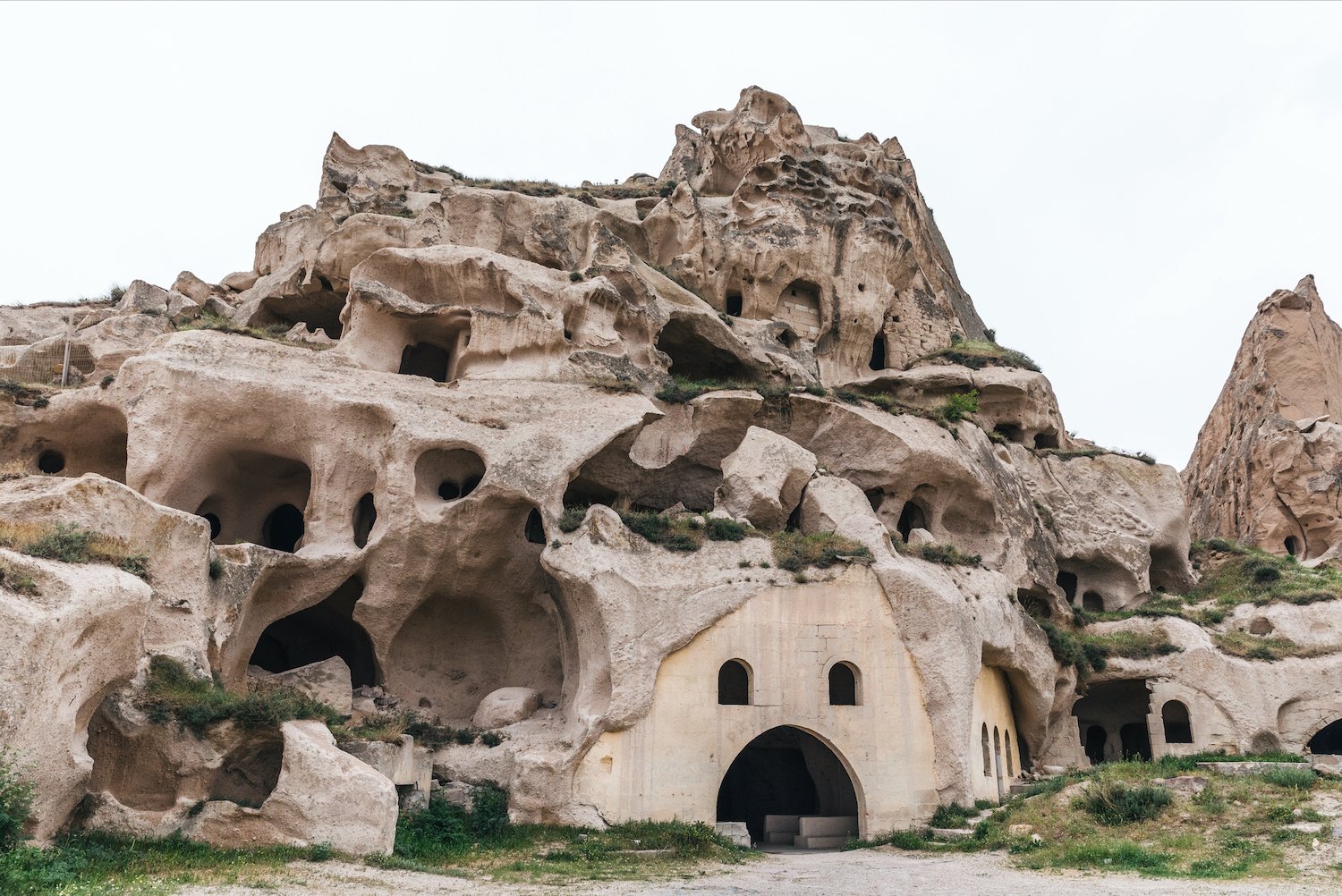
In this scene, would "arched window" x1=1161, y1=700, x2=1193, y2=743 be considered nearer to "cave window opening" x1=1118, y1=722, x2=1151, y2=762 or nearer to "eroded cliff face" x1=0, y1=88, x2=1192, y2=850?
"cave window opening" x1=1118, y1=722, x2=1151, y2=762

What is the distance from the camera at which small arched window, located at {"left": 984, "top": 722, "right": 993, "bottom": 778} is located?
824 inches

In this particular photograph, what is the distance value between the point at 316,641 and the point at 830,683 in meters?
12.1

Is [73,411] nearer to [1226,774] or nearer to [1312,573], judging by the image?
[1226,774]

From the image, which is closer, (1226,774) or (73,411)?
(1226,774)

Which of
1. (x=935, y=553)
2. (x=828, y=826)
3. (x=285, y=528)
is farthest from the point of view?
(x=285, y=528)

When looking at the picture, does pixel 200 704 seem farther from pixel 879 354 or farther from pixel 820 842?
pixel 879 354

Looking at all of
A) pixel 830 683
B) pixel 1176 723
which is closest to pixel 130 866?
pixel 830 683

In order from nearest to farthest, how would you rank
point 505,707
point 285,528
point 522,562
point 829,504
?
point 505,707 < point 522,562 < point 829,504 < point 285,528

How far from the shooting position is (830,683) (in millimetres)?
21344

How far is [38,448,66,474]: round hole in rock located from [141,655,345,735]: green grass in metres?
10.5

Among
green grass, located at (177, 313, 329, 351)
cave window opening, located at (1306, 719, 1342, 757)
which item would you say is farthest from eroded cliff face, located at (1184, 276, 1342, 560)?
green grass, located at (177, 313, 329, 351)

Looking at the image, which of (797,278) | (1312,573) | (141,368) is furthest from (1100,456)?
(141,368)

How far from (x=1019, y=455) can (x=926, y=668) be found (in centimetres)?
1368

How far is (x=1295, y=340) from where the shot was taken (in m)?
44.7
